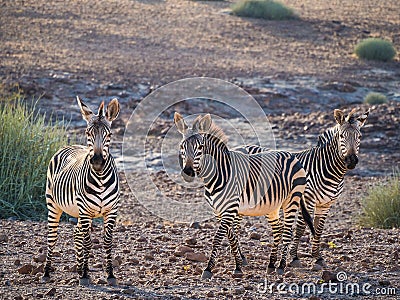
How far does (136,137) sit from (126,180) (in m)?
3.06

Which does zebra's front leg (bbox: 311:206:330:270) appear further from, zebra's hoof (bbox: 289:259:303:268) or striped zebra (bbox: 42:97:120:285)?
striped zebra (bbox: 42:97:120:285)

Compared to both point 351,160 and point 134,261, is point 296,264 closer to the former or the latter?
point 351,160

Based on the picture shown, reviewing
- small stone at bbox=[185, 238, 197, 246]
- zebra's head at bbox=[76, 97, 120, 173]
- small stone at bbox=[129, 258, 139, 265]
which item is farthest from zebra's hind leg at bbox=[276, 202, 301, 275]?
zebra's head at bbox=[76, 97, 120, 173]

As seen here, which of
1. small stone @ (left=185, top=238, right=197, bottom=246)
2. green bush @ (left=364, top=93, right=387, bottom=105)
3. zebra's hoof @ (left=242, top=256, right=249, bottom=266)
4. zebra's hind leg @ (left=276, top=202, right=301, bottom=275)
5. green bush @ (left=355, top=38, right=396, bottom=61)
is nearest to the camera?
zebra's hind leg @ (left=276, top=202, right=301, bottom=275)

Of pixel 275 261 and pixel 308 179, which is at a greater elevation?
pixel 308 179

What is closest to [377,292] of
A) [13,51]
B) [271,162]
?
[271,162]

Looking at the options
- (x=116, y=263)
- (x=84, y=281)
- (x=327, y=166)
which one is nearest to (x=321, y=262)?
(x=327, y=166)

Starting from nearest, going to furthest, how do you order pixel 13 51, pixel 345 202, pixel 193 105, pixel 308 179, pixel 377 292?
1. pixel 377 292
2. pixel 308 179
3. pixel 345 202
4. pixel 193 105
5. pixel 13 51

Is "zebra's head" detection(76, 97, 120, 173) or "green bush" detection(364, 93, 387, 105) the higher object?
"green bush" detection(364, 93, 387, 105)

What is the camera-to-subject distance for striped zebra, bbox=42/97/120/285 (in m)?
6.60

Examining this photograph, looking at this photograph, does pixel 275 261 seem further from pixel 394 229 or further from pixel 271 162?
pixel 394 229

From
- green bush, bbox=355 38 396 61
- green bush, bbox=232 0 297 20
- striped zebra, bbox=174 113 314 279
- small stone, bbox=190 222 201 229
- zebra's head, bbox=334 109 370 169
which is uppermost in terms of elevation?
green bush, bbox=232 0 297 20

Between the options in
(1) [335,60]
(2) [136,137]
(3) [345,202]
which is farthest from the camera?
(1) [335,60]

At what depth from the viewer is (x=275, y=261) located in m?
7.84
